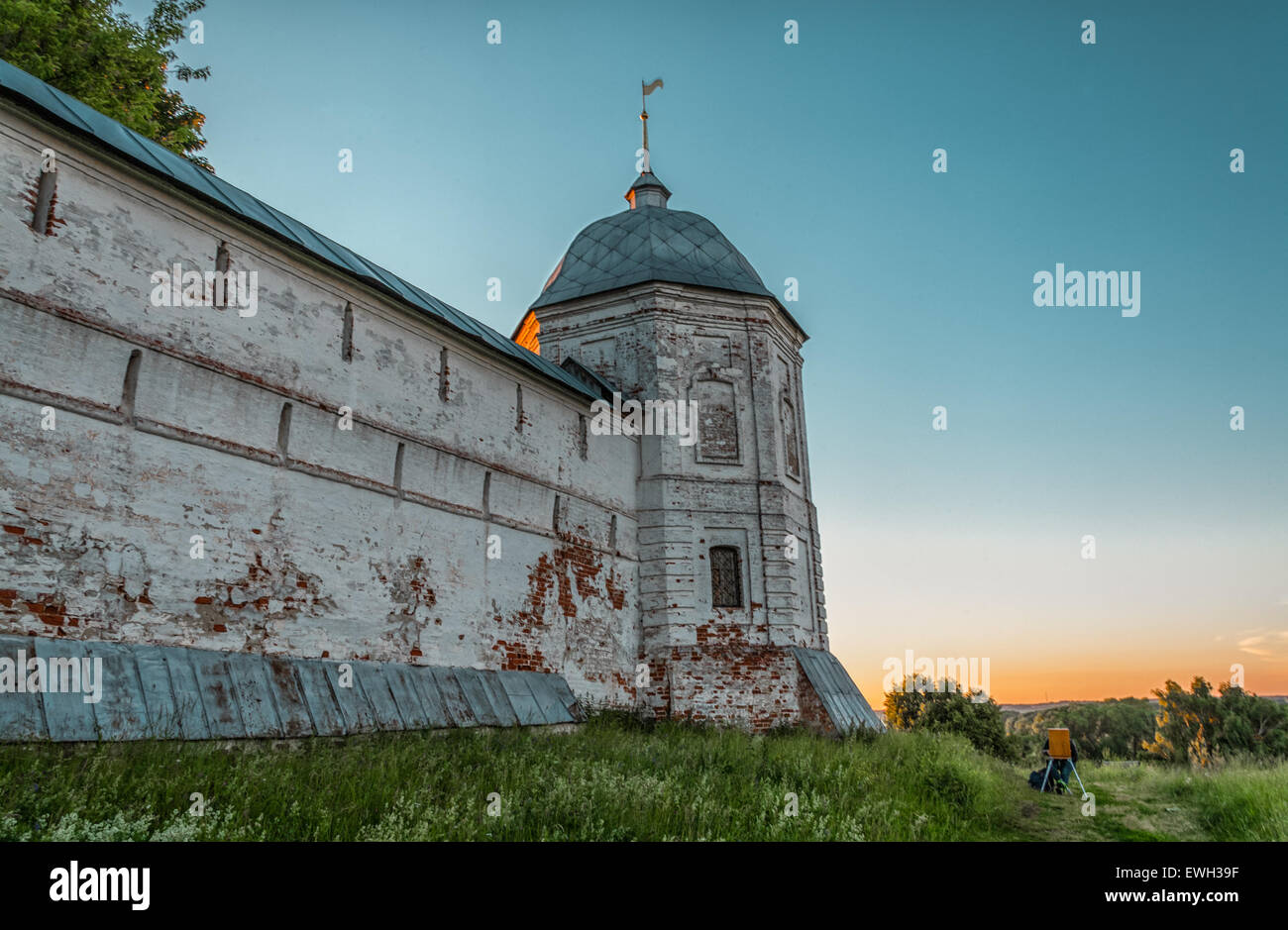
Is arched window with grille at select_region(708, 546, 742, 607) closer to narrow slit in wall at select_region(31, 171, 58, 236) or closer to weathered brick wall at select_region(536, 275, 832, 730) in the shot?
→ weathered brick wall at select_region(536, 275, 832, 730)

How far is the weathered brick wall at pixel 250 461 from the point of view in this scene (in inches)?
292

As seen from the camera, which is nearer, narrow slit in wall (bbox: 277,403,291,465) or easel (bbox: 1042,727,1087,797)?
narrow slit in wall (bbox: 277,403,291,465)

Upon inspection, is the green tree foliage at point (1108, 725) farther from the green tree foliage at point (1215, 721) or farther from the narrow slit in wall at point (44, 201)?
the narrow slit in wall at point (44, 201)

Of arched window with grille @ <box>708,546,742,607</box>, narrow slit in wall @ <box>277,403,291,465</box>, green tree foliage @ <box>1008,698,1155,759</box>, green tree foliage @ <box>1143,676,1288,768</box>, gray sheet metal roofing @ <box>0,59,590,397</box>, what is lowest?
green tree foliage @ <box>1008,698,1155,759</box>

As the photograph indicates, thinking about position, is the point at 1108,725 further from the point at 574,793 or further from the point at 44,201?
the point at 44,201

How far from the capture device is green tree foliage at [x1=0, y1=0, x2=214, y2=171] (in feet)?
44.1

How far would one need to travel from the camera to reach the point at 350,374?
1062cm

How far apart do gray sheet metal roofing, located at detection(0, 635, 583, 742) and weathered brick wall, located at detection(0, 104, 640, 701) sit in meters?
0.21

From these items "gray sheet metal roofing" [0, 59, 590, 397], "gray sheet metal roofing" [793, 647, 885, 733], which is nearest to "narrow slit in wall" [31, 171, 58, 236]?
"gray sheet metal roofing" [0, 59, 590, 397]


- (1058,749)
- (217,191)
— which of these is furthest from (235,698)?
(1058,749)
